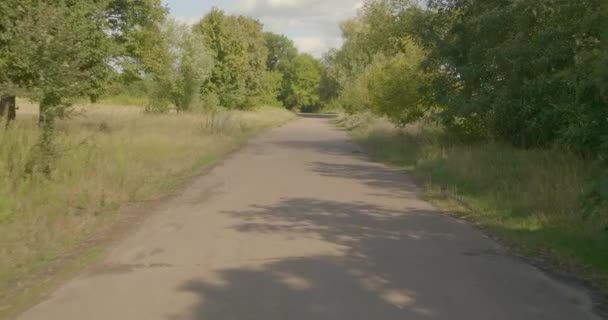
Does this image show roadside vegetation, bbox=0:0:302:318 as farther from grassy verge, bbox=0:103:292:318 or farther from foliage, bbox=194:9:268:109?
foliage, bbox=194:9:268:109

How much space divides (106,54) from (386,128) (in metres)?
14.2

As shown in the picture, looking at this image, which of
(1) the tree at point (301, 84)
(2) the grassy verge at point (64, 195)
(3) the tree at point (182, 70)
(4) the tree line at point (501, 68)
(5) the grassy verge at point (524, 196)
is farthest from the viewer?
(1) the tree at point (301, 84)

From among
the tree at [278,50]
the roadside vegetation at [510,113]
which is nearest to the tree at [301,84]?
the tree at [278,50]

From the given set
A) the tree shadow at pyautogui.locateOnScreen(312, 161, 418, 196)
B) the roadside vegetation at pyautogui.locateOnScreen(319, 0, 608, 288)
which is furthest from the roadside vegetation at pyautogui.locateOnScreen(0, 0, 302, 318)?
the roadside vegetation at pyautogui.locateOnScreen(319, 0, 608, 288)

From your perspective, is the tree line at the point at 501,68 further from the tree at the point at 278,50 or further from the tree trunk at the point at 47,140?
the tree at the point at 278,50

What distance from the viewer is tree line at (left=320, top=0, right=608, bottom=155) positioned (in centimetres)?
1059

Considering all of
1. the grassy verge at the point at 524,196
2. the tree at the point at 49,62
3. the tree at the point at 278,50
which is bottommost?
the grassy verge at the point at 524,196

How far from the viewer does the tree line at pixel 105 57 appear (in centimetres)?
1198

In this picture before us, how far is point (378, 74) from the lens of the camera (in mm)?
26578

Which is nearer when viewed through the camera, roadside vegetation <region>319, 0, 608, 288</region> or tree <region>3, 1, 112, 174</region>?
roadside vegetation <region>319, 0, 608, 288</region>

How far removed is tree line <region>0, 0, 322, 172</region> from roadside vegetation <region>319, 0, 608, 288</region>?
7601 mm

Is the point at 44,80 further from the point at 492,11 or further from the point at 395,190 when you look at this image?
the point at 492,11

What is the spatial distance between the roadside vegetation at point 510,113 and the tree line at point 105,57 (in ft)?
24.9

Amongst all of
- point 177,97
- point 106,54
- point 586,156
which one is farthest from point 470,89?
point 177,97
